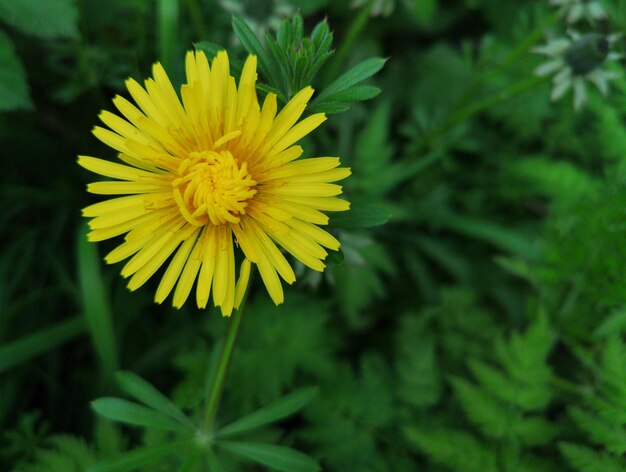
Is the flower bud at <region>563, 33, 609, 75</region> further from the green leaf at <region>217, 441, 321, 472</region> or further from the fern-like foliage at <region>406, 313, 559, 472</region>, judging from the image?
the green leaf at <region>217, 441, 321, 472</region>

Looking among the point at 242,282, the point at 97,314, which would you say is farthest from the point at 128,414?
the point at 97,314

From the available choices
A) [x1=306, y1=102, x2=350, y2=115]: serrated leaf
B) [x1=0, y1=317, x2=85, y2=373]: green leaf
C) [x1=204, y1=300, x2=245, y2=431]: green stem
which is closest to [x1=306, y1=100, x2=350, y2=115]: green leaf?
[x1=306, y1=102, x2=350, y2=115]: serrated leaf

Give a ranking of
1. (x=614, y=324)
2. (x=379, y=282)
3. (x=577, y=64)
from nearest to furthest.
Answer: (x=614, y=324), (x=577, y=64), (x=379, y=282)

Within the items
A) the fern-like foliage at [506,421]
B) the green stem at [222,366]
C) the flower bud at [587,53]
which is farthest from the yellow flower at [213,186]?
the flower bud at [587,53]

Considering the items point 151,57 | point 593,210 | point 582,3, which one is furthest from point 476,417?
point 151,57

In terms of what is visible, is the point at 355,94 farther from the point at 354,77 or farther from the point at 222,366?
the point at 222,366

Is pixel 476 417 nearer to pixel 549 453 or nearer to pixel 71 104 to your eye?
pixel 549 453

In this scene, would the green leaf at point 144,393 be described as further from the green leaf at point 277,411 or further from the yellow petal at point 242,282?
the yellow petal at point 242,282
